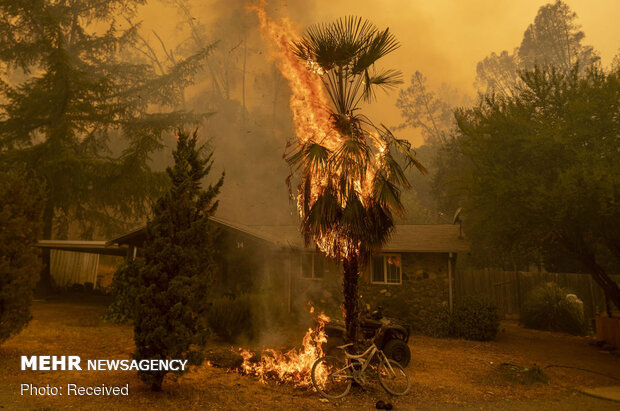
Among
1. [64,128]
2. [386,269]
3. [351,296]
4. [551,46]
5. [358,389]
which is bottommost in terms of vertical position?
[358,389]

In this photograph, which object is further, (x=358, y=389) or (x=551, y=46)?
(x=551, y=46)

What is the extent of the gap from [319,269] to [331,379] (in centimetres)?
1004

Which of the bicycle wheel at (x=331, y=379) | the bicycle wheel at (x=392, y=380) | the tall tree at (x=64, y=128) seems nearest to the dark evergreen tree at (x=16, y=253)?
the bicycle wheel at (x=331, y=379)

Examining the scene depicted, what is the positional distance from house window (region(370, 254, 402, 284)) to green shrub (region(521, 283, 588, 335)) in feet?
23.7

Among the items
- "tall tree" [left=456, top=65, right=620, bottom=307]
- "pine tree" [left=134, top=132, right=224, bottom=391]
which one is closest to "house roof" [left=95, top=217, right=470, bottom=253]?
"tall tree" [left=456, top=65, right=620, bottom=307]

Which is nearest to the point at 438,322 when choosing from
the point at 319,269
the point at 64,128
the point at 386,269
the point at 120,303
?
the point at 386,269

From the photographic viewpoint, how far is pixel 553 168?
13797 millimetres

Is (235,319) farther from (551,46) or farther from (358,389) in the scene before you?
(551,46)

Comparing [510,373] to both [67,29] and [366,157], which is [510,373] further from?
[67,29]

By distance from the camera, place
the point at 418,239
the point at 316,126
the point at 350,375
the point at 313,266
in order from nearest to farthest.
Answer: the point at 350,375, the point at 316,126, the point at 418,239, the point at 313,266

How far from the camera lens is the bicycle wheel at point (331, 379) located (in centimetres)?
816

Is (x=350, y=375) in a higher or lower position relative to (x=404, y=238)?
lower

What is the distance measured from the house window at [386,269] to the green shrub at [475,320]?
271cm

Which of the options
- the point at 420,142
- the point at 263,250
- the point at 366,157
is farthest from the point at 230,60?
the point at 366,157
